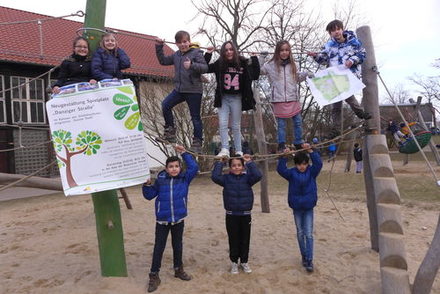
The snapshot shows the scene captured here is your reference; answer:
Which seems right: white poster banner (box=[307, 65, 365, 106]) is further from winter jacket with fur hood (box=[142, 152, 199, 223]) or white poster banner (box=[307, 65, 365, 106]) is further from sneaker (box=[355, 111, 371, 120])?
winter jacket with fur hood (box=[142, 152, 199, 223])

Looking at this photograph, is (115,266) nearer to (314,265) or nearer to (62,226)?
(314,265)

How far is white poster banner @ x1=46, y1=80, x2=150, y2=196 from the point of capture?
137 inches

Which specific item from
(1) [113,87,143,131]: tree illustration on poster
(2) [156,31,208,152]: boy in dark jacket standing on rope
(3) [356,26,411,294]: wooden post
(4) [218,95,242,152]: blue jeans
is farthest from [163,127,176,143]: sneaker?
(3) [356,26,411,294]: wooden post

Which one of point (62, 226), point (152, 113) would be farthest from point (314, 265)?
point (152, 113)

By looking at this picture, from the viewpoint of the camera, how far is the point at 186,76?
432 centimetres

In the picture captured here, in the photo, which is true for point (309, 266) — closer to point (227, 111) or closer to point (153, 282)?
point (153, 282)

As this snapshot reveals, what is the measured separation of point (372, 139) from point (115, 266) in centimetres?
314

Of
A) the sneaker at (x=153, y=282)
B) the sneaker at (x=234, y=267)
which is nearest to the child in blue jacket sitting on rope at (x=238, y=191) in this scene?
the sneaker at (x=234, y=267)

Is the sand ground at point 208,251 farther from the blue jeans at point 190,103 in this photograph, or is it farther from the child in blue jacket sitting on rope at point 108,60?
the child in blue jacket sitting on rope at point 108,60

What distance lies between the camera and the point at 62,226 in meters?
7.15

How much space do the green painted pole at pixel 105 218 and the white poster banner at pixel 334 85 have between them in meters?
2.37

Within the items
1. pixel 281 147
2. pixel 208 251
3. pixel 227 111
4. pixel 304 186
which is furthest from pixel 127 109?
pixel 208 251

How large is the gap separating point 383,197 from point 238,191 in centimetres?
145

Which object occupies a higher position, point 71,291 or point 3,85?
point 3,85
